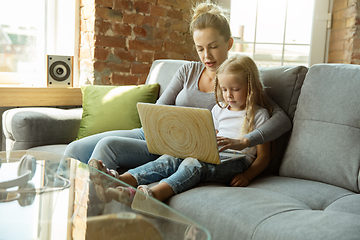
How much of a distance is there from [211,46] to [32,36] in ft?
5.82

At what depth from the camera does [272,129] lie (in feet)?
4.82

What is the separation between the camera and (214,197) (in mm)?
1202

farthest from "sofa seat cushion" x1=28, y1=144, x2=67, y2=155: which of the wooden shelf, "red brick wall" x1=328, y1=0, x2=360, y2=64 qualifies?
"red brick wall" x1=328, y1=0, x2=360, y2=64

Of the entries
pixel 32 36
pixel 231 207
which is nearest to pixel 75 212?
pixel 231 207

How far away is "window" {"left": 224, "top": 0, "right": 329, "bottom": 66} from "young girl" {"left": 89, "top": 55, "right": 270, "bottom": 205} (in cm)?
162

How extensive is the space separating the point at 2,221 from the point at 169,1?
8.42 ft

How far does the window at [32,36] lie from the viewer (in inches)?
110

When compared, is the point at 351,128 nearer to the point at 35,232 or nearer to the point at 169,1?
the point at 35,232

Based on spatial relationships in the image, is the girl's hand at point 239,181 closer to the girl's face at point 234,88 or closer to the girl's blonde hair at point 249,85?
the girl's blonde hair at point 249,85

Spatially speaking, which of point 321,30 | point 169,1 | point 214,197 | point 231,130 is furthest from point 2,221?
point 321,30

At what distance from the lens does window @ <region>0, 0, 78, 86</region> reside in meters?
2.79

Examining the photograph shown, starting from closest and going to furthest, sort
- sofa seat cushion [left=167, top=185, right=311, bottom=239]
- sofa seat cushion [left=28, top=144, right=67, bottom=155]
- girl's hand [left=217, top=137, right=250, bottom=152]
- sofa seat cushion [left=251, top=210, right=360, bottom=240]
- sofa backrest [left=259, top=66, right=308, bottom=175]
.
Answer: sofa seat cushion [left=251, top=210, right=360, bottom=240] < sofa seat cushion [left=167, top=185, right=311, bottom=239] < girl's hand [left=217, top=137, right=250, bottom=152] < sofa backrest [left=259, top=66, right=308, bottom=175] < sofa seat cushion [left=28, top=144, right=67, bottom=155]

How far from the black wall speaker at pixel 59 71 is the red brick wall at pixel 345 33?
2.15 metres

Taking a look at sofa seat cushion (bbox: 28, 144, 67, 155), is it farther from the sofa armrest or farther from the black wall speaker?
the black wall speaker
